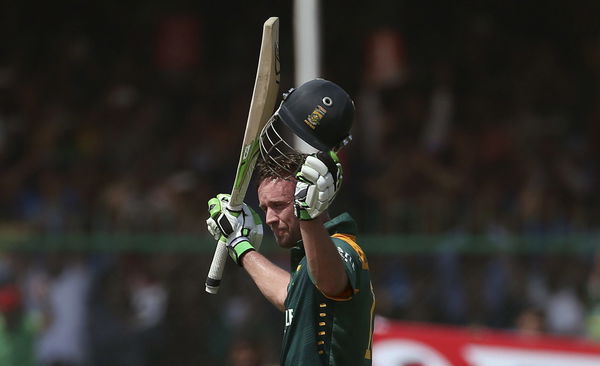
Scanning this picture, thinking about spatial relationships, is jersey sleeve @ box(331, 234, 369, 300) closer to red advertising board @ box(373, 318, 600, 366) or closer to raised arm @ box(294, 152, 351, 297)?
raised arm @ box(294, 152, 351, 297)

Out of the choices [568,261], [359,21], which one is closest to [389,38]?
[359,21]

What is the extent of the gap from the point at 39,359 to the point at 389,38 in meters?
4.94

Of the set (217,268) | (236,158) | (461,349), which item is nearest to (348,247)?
(217,268)

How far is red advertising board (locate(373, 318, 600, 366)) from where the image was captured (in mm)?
6734

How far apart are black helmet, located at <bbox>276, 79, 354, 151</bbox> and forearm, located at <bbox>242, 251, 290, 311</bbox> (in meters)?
0.86

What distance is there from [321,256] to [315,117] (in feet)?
1.47

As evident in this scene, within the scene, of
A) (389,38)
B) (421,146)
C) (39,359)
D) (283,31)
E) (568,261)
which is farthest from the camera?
(283,31)

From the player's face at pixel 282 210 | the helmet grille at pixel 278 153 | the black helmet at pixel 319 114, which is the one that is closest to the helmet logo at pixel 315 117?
the black helmet at pixel 319 114

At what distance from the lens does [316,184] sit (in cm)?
355

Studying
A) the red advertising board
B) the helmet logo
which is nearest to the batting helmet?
the helmet logo

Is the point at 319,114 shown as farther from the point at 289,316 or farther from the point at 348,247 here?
the point at 289,316

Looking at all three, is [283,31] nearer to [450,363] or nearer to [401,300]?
Answer: [401,300]

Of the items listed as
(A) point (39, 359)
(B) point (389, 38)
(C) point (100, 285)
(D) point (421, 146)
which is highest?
(B) point (389, 38)

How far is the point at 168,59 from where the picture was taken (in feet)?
41.4
